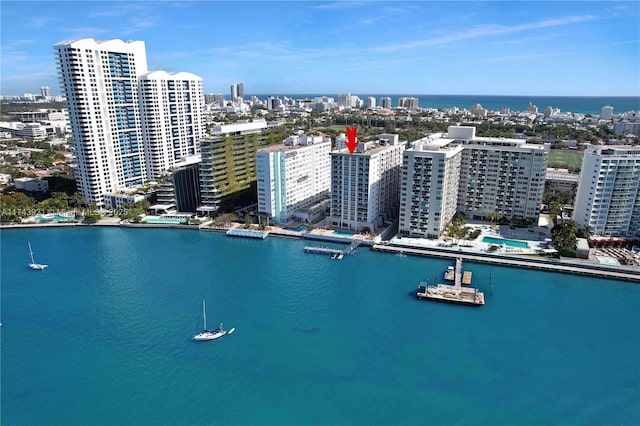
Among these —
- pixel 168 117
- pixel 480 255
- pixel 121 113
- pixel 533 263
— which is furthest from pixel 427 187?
pixel 121 113

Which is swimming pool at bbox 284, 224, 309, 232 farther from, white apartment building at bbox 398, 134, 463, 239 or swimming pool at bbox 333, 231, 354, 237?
white apartment building at bbox 398, 134, 463, 239

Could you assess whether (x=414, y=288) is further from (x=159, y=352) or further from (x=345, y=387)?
(x=159, y=352)

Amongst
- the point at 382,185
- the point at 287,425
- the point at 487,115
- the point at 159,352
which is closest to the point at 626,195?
the point at 382,185

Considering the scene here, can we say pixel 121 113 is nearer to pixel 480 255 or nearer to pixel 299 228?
pixel 299 228

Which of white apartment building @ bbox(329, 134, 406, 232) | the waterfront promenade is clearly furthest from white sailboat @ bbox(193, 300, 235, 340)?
white apartment building @ bbox(329, 134, 406, 232)

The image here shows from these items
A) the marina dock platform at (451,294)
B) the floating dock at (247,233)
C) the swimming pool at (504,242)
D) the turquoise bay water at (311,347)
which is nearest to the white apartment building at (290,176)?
the floating dock at (247,233)

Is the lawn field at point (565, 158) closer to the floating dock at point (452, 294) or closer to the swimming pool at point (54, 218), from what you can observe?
the floating dock at point (452, 294)
